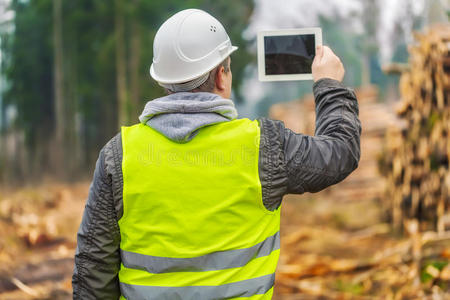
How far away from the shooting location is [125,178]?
1810mm

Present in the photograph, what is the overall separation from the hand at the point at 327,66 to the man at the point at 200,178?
0.47 feet

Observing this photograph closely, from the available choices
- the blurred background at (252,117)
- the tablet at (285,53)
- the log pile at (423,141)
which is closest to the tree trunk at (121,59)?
the blurred background at (252,117)

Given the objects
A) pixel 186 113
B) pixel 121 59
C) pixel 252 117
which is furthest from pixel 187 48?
pixel 121 59

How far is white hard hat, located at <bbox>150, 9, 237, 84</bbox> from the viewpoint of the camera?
6.14 ft

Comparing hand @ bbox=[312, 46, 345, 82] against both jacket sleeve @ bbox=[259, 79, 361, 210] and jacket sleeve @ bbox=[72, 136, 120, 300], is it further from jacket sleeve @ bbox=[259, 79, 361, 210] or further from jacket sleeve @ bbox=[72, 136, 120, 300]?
jacket sleeve @ bbox=[72, 136, 120, 300]

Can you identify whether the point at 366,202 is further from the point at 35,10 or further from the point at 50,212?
the point at 35,10

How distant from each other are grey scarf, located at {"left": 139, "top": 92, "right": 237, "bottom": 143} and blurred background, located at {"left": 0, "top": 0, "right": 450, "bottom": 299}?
11.1 ft

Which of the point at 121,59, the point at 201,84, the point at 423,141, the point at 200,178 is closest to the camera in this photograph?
the point at 200,178

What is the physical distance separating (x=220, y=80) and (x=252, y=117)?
38.9 ft

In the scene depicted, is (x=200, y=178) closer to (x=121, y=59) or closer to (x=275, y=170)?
(x=275, y=170)

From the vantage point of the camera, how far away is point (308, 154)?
5.90ft

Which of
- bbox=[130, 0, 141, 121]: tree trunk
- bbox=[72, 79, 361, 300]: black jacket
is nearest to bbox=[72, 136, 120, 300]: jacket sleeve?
bbox=[72, 79, 361, 300]: black jacket

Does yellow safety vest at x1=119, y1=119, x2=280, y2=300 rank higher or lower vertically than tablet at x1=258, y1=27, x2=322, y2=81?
lower

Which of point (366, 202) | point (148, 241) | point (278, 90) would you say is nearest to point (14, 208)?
point (366, 202)
